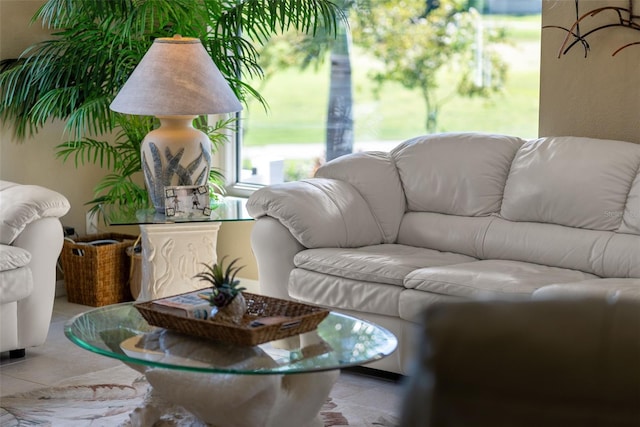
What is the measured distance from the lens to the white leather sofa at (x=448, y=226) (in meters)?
3.45

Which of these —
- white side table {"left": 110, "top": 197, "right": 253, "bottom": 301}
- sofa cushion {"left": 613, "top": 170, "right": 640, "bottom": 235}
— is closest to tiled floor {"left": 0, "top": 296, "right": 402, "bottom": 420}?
white side table {"left": 110, "top": 197, "right": 253, "bottom": 301}

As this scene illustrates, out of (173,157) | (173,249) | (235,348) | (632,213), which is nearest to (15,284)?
(173,249)

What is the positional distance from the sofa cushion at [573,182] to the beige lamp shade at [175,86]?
124 centimetres

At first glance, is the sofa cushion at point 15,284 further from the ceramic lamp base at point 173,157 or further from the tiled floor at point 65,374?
the ceramic lamp base at point 173,157

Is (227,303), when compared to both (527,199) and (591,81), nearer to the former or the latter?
(527,199)

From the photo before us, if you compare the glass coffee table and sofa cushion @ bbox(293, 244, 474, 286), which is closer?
the glass coffee table

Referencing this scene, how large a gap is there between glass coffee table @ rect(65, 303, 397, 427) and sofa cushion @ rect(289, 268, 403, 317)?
2.62 feet

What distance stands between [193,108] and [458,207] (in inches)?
47.5

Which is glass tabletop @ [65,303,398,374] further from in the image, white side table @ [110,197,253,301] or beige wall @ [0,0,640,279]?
beige wall @ [0,0,640,279]

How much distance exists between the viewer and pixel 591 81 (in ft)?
13.1

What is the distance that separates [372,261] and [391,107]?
1.48m

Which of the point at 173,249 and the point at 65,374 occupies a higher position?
the point at 173,249

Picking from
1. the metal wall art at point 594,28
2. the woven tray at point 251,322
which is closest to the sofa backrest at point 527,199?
the metal wall art at point 594,28

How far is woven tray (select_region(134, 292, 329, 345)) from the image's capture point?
97.0 inches
